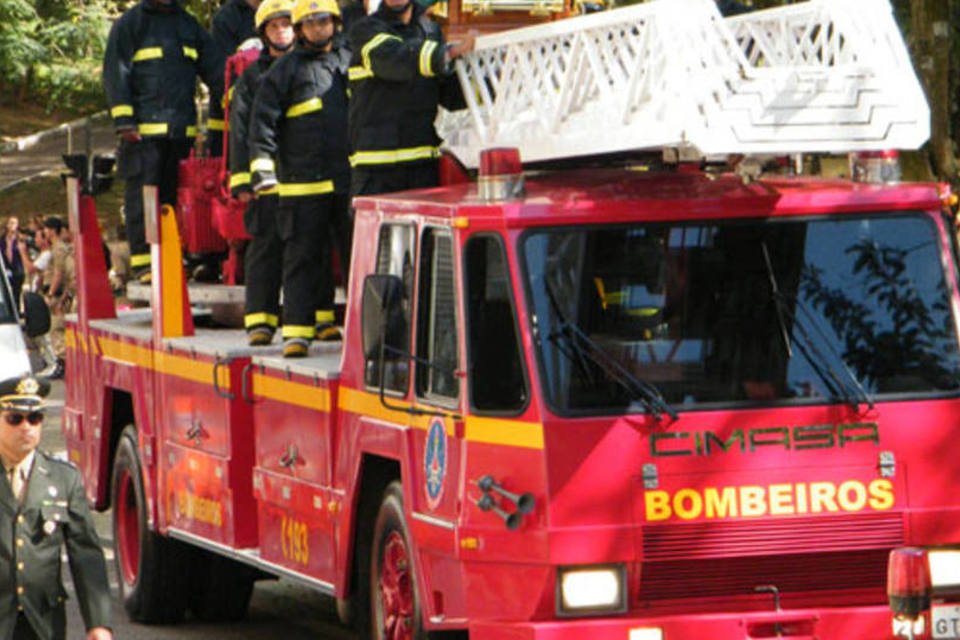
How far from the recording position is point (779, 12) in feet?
33.8

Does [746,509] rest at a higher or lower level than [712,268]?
lower

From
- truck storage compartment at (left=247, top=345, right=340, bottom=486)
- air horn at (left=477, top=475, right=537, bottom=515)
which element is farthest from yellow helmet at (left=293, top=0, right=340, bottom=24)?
air horn at (left=477, top=475, right=537, bottom=515)

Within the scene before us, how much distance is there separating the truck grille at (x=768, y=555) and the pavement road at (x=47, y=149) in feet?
129

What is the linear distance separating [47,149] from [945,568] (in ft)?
136

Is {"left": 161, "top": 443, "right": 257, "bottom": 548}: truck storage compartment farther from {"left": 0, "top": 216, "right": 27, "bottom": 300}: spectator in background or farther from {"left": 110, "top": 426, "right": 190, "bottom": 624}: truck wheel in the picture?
{"left": 0, "top": 216, "right": 27, "bottom": 300}: spectator in background

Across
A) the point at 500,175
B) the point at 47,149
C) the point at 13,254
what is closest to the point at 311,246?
the point at 500,175

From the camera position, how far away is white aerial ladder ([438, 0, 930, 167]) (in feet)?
28.2

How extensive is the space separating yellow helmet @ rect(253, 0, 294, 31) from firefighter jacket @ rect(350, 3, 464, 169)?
1397mm

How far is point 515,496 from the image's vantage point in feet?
27.0

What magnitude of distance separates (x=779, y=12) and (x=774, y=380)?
7.77 ft

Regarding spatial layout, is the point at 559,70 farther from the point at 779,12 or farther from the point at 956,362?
the point at 956,362

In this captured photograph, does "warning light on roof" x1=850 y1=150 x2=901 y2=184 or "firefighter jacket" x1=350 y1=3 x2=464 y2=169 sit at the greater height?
"firefighter jacket" x1=350 y1=3 x2=464 y2=169

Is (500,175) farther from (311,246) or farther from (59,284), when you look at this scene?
(59,284)

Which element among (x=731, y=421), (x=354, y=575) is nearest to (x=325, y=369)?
(x=354, y=575)
